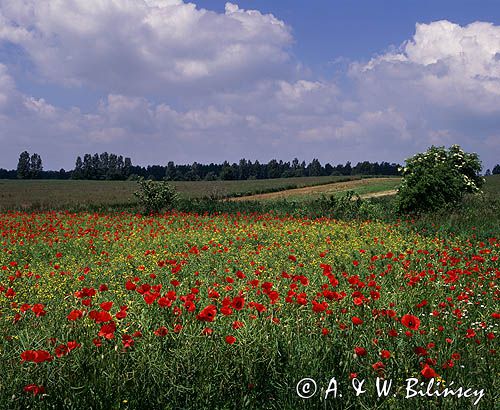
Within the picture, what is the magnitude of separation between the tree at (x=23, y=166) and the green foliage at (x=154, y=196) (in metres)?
107

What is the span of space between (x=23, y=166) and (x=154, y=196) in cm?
10899

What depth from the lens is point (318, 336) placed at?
409 centimetres

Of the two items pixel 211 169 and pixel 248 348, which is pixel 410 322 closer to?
pixel 248 348

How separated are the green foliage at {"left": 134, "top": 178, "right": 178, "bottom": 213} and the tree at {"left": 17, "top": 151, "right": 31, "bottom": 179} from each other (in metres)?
107

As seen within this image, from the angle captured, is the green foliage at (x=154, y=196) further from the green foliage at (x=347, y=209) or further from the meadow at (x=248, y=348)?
the meadow at (x=248, y=348)

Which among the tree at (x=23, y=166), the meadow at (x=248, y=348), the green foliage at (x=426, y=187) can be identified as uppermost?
the tree at (x=23, y=166)

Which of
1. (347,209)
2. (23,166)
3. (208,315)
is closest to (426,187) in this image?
(347,209)

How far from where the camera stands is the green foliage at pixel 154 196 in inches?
905

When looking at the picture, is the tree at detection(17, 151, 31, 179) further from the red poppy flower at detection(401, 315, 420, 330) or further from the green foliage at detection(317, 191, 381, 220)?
the red poppy flower at detection(401, 315, 420, 330)

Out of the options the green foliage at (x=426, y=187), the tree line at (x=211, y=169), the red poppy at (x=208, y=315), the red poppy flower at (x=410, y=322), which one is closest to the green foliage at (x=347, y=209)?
the green foliage at (x=426, y=187)

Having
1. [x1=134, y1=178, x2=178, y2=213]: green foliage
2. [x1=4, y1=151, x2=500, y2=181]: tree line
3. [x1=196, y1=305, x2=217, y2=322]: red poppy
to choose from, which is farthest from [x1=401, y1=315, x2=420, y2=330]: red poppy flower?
[x1=4, y1=151, x2=500, y2=181]: tree line

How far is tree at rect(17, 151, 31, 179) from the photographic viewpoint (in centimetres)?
11556

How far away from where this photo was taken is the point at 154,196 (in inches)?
907

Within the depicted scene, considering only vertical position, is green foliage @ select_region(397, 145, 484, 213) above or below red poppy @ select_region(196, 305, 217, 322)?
above
